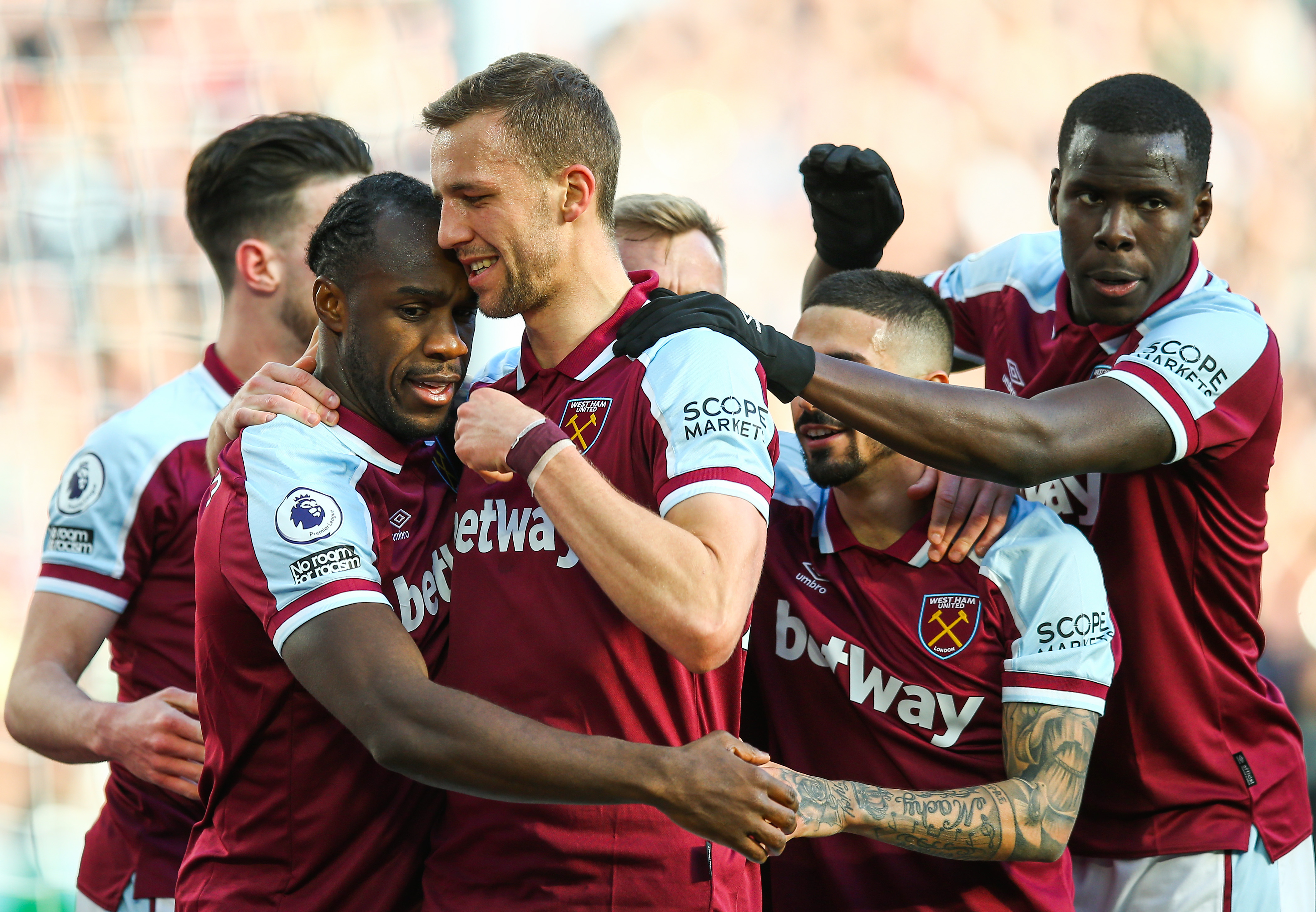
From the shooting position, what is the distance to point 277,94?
5.50 metres

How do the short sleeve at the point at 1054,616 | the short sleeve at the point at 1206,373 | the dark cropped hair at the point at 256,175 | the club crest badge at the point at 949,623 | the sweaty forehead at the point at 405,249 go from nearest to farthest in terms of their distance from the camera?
the sweaty forehead at the point at 405,249
the short sleeve at the point at 1054,616
the club crest badge at the point at 949,623
the short sleeve at the point at 1206,373
the dark cropped hair at the point at 256,175

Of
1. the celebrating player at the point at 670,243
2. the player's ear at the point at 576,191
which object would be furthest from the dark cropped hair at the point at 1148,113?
the player's ear at the point at 576,191

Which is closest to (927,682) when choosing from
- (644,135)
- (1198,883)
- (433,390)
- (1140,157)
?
(1198,883)

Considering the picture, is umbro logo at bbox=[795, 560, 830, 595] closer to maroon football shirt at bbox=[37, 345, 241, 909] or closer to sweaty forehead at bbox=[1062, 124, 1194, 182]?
sweaty forehead at bbox=[1062, 124, 1194, 182]

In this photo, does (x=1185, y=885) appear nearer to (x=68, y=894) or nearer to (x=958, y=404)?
(x=958, y=404)

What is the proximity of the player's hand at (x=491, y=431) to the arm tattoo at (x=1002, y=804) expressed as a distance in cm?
72

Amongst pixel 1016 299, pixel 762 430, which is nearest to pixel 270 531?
pixel 762 430

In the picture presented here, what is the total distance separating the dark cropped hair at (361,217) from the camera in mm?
2217

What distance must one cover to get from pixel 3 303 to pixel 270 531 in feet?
14.5

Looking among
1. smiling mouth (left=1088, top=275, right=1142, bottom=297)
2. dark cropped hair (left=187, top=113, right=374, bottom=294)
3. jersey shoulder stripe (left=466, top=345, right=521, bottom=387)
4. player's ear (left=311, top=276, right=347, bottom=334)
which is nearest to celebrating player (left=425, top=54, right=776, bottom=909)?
player's ear (left=311, top=276, right=347, bottom=334)

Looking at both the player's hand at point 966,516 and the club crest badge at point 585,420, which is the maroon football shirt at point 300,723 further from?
the player's hand at point 966,516

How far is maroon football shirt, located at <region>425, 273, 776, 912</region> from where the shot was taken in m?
1.93

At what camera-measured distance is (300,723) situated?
216 centimetres

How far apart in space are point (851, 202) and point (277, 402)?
1.60 m
